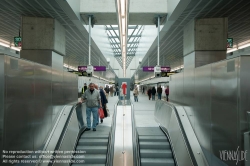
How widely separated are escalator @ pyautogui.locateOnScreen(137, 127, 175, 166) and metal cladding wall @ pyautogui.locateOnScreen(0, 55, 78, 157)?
9.29ft

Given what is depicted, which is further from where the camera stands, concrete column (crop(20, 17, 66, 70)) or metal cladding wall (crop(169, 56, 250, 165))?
concrete column (crop(20, 17, 66, 70))

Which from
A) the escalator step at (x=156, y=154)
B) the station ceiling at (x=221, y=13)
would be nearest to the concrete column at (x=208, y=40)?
the station ceiling at (x=221, y=13)

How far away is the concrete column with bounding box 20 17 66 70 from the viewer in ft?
28.0

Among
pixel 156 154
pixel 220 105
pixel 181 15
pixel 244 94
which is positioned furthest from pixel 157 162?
pixel 181 15

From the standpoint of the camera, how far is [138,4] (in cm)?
941

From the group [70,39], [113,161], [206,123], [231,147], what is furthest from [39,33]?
[231,147]

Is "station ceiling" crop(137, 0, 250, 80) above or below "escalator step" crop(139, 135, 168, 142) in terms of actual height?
above

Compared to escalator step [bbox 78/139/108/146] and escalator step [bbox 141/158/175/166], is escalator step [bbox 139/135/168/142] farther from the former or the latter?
escalator step [bbox 78/139/108/146]

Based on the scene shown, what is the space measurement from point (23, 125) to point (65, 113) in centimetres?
236

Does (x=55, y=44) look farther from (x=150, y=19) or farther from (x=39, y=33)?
(x=150, y=19)

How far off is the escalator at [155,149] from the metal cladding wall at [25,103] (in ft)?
9.29

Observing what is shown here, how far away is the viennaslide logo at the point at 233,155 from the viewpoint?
125 inches

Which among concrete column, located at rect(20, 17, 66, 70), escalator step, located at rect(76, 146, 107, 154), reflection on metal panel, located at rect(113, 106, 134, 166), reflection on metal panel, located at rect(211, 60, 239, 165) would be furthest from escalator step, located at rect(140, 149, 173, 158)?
concrete column, located at rect(20, 17, 66, 70)

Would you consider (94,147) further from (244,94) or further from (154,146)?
(244,94)
